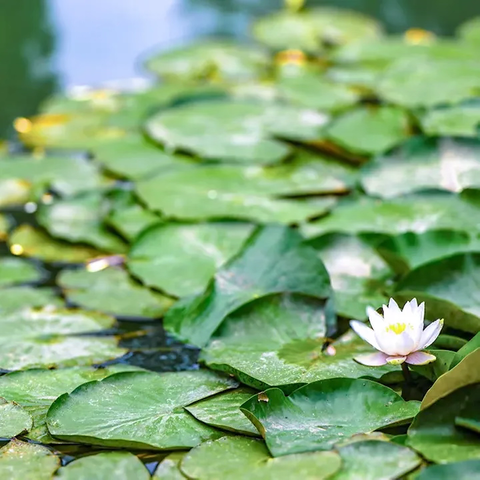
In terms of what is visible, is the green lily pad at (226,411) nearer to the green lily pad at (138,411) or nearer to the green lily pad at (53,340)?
the green lily pad at (138,411)

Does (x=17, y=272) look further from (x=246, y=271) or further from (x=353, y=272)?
(x=353, y=272)

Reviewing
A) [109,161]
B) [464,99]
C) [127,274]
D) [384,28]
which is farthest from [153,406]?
[384,28]

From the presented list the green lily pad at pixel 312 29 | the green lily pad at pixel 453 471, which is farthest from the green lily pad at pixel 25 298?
the green lily pad at pixel 312 29

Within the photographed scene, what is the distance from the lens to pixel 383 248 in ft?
4.67

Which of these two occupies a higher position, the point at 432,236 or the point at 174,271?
the point at 432,236

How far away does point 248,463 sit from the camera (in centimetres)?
98

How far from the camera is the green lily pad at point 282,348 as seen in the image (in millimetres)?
1160

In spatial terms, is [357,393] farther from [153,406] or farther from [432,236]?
[432,236]

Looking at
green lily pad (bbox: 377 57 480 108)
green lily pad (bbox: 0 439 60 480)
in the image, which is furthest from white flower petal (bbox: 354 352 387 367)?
green lily pad (bbox: 377 57 480 108)

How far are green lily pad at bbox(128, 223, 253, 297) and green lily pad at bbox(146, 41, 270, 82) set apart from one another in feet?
4.50

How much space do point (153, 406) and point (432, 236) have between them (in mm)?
628

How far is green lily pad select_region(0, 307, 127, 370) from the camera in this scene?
1.31 m

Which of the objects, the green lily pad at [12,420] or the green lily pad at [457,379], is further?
the green lily pad at [12,420]

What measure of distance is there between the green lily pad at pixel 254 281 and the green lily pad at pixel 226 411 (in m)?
0.17
